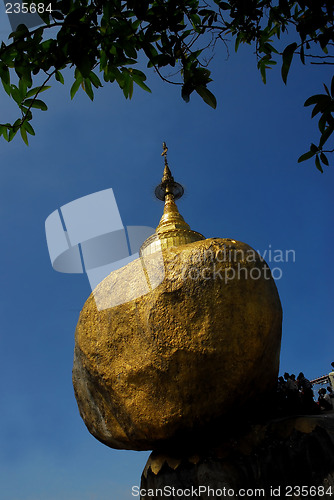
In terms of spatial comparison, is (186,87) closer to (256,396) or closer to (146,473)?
(256,396)

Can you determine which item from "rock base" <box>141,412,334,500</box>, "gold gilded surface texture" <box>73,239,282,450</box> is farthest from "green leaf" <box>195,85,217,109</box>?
"rock base" <box>141,412,334,500</box>

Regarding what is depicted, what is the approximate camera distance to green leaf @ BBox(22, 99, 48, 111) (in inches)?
103

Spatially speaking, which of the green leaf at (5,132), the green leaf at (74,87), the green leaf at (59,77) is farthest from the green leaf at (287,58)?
the green leaf at (5,132)

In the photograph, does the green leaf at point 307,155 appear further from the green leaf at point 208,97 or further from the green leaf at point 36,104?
the green leaf at point 36,104

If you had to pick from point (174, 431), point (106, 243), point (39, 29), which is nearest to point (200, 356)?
point (174, 431)

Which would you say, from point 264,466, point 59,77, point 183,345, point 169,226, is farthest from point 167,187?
point 59,77

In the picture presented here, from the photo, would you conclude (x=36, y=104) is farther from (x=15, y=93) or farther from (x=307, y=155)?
(x=307, y=155)

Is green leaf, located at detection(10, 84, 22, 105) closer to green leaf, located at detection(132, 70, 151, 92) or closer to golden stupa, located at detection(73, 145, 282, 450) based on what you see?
green leaf, located at detection(132, 70, 151, 92)

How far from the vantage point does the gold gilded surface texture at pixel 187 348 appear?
488 cm

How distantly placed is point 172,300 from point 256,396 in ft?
6.09

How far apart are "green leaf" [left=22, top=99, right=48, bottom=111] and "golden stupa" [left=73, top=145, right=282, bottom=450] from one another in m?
3.12

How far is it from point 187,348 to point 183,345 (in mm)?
65

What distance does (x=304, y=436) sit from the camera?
4.74m

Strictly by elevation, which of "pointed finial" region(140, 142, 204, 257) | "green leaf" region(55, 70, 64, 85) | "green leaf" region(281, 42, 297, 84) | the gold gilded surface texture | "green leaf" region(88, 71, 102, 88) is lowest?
the gold gilded surface texture
